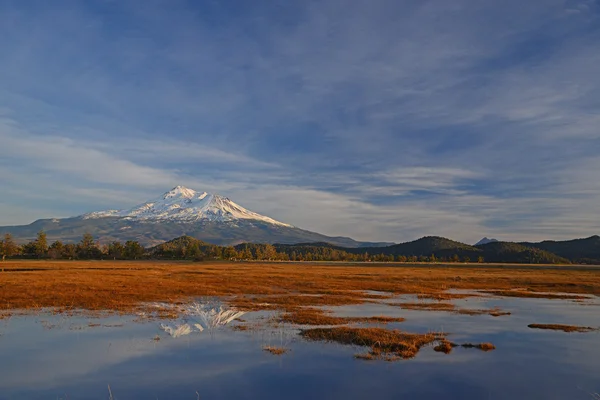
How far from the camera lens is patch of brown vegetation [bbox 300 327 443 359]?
79.3ft

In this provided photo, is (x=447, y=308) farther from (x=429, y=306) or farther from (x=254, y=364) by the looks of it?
(x=254, y=364)

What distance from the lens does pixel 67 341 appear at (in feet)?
84.0

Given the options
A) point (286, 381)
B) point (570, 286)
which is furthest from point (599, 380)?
point (570, 286)

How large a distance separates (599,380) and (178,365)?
746 inches

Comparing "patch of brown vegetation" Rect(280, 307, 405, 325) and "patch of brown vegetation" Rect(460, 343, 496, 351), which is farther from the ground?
"patch of brown vegetation" Rect(280, 307, 405, 325)

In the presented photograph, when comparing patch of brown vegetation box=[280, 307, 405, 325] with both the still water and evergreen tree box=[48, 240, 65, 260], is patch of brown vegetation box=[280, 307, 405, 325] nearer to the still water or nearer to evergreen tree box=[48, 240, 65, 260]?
the still water

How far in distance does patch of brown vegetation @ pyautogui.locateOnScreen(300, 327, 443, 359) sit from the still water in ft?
3.07

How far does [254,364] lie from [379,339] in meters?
8.54

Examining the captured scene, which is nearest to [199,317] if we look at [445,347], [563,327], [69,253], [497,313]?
[445,347]

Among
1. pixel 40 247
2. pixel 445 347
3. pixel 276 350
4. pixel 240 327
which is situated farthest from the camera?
pixel 40 247

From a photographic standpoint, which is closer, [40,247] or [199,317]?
[199,317]

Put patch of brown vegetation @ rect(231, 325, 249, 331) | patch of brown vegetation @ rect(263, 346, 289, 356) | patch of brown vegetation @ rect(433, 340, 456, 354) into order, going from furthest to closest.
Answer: patch of brown vegetation @ rect(231, 325, 249, 331) < patch of brown vegetation @ rect(433, 340, 456, 354) < patch of brown vegetation @ rect(263, 346, 289, 356)

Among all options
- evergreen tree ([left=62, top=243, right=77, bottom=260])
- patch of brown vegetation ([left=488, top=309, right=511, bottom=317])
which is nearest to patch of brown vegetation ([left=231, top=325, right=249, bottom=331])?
patch of brown vegetation ([left=488, top=309, right=511, bottom=317])

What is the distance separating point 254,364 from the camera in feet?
70.8
